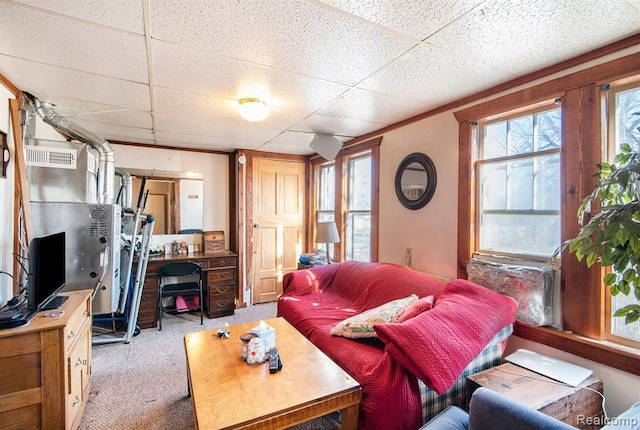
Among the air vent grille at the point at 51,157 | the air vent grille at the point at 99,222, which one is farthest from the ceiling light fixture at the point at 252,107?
the air vent grille at the point at 99,222

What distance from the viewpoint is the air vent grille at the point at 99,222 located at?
2.80 metres

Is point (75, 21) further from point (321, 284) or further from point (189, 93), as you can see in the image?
point (321, 284)

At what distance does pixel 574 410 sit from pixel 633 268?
84cm

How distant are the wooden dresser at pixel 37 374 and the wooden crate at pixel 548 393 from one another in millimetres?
2165

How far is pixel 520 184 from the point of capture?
215 centimetres

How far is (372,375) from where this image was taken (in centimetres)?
163

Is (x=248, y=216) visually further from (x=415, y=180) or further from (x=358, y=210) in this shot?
(x=415, y=180)

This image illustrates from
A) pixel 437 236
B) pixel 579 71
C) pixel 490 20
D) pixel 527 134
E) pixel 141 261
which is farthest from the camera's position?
pixel 141 261

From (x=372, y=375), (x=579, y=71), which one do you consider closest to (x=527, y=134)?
(x=579, y=71)

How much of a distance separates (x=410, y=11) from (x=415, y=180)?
5.59 feet

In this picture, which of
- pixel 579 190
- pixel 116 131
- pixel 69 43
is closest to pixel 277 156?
pixel 116 131

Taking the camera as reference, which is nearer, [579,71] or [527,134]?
[579,71]

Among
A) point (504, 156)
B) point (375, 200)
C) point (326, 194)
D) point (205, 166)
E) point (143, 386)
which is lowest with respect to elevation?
point (143, 386)

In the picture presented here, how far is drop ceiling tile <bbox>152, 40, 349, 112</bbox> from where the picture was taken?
1.79m
